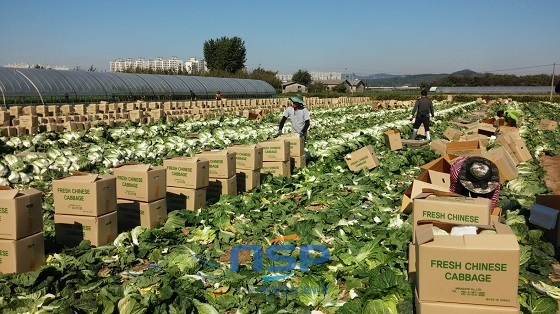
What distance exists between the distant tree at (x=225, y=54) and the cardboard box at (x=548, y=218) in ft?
257

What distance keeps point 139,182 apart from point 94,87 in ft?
75.3

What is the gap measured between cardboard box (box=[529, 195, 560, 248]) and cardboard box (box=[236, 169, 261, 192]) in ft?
14.5

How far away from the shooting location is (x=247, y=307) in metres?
3.88

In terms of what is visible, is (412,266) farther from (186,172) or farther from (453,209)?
(186,172)

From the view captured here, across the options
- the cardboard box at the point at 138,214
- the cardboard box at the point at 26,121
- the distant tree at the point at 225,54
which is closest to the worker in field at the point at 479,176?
the cardboard box at the point at 138,214

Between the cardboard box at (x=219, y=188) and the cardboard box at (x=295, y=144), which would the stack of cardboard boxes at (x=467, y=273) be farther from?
the cardboard box at (x=295, y=144)

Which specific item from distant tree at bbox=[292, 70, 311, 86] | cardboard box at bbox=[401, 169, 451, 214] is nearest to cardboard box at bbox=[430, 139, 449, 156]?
cardboard box at bbox=[401, 169, 451, 214]

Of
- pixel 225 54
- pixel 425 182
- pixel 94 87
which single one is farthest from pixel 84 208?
pixel 225 54

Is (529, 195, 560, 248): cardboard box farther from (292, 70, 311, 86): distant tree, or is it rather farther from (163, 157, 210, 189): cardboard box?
(292, 70, 311, 86): distant tree

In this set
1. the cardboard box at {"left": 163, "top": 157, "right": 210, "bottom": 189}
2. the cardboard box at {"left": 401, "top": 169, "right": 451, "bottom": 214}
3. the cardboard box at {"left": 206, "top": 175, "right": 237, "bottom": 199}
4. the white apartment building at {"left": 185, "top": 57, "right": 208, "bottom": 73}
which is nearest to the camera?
the cardboard box at {"left": 401, "top": 169, "right": 451, "bottom": 214}

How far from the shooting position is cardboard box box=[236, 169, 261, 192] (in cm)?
814

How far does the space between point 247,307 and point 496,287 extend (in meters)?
1.96

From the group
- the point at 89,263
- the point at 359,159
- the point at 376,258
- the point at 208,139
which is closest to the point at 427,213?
the point at 376,258

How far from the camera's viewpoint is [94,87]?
26438 millimetres
